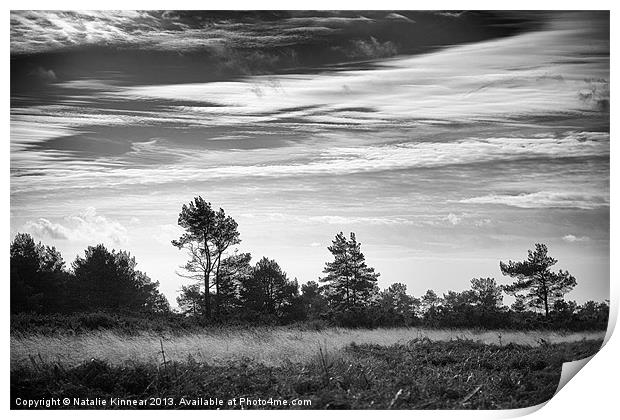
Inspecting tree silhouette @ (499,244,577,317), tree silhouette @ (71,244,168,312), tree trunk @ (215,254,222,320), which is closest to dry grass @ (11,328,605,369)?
tree trunk @ (215,254,222,320)

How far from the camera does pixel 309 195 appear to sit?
10.4 m

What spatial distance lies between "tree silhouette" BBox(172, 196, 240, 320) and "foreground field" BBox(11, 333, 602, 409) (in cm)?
97

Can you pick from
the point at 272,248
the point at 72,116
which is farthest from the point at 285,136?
the point at 72,116

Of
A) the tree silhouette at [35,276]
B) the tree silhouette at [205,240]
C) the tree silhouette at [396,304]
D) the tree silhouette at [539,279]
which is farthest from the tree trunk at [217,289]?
the tree silhouette at [539,279]

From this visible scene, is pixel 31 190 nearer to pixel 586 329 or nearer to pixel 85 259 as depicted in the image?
pixel 85 259

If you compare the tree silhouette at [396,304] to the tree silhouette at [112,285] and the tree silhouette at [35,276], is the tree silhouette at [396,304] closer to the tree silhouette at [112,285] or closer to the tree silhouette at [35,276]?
the tree silhouette at [112,285]

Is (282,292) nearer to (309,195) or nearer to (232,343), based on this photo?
(232,343)

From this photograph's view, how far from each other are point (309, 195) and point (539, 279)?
9.96 ft

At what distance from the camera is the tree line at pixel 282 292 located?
10.1 m

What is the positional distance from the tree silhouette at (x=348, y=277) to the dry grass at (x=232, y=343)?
0.37 meters

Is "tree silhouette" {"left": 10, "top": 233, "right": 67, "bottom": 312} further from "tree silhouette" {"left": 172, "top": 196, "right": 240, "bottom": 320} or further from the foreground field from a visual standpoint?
"tree silhouette" {"left": 172, "top": 196, "right": 240, "bottom": 320}

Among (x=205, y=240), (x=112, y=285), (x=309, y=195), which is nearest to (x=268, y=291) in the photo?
(x=205, y=240)

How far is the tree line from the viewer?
33.3ft

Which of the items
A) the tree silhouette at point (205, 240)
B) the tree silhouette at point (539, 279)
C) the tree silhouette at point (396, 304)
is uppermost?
the tree silhouette at point (205, 240)
